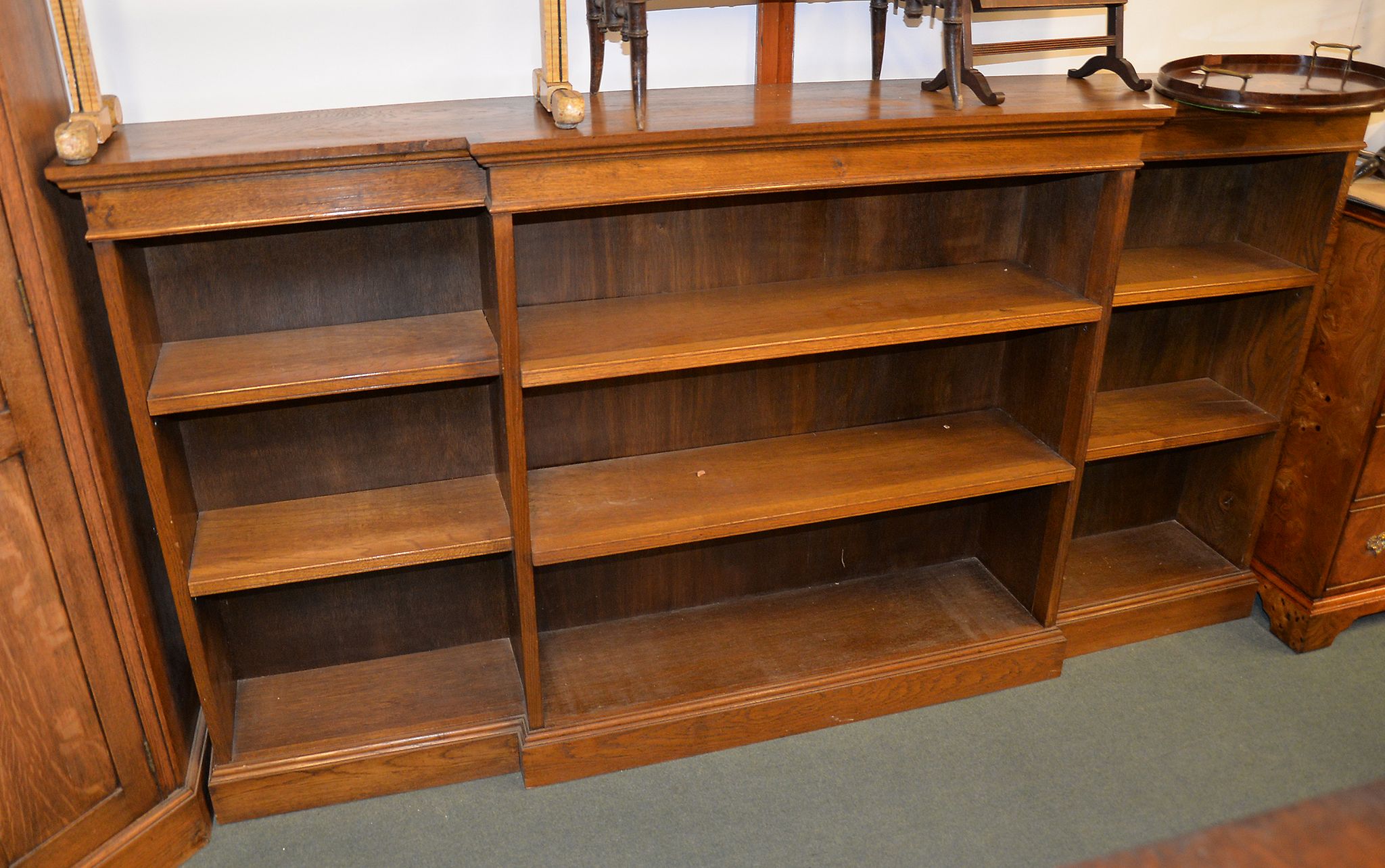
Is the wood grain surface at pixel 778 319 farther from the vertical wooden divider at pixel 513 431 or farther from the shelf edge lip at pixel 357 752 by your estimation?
the shelf edge lip at pixel 357 752

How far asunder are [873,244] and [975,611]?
95cm

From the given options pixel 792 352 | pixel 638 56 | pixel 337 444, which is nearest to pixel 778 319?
pixel 792 352

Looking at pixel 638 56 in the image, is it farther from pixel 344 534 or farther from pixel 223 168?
pixel 344 534

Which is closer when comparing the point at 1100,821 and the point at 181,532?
the point at 181,532

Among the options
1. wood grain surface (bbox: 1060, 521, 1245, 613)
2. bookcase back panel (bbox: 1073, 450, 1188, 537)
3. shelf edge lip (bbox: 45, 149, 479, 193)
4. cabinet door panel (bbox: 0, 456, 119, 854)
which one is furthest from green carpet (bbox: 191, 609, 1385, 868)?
shelf edge lip (bbox: 45, 149, 479, 193)

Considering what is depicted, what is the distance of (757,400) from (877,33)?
84 cm

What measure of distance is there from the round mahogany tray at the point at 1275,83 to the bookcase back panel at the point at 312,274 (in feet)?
4.94

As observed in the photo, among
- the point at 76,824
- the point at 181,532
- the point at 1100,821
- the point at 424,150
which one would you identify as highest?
the point at 424,150

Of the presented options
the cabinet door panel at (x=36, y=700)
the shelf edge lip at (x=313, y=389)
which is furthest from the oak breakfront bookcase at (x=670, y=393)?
the cabinet door panel at (x=36, y=700)

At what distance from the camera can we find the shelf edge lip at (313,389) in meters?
1.89

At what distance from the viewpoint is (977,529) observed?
114 inches

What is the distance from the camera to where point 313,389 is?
6.38ft

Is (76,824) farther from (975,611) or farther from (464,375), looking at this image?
(975,611)

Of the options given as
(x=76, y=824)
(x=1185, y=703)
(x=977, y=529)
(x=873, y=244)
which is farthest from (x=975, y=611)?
(x=76, y=824)
